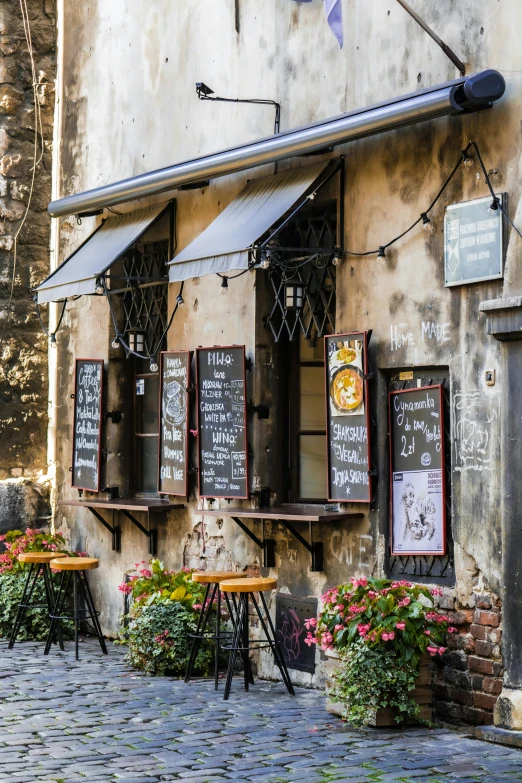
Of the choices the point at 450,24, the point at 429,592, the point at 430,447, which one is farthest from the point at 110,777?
the point at 450,24

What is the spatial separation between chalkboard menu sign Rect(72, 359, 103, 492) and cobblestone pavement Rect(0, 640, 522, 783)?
107 inches

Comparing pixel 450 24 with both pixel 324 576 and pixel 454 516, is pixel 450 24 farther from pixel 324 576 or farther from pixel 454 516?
pixel 324 576

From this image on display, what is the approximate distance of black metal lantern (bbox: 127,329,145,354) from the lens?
10.3 m

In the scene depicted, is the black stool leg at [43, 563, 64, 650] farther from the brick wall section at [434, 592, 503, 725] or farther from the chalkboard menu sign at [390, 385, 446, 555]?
the brick wall section at [434, 592, 503, 725]

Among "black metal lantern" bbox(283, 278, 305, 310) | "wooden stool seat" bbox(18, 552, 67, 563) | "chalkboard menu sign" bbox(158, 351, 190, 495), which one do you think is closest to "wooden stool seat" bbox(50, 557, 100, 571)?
"wooden stool seat" bbox(18, 552, 67, 563)

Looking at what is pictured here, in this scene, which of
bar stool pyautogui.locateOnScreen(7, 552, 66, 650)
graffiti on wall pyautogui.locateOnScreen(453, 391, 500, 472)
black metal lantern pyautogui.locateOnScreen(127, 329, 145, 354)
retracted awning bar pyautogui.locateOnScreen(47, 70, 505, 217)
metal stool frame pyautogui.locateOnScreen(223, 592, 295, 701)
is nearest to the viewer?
retracted awning bar pyautogui.locateOnScreen(47, 70, 505, 217)

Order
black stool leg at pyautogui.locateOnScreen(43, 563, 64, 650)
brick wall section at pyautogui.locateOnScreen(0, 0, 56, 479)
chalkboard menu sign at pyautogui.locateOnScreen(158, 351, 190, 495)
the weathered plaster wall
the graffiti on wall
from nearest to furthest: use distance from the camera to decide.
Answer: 1. the graffiti on wall
2. the weathered plaster wall
3. chalkboard menu sign at pyautogui.locateOnScreen(158, 351, 190, 495)
4. black stool leg at pyautogui.locateOnScreen(43, 563, 64, 650)
5. brick wall section at pyautogui.locateOnScreen(0, 0, 56, 479)

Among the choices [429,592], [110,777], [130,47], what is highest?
[130,47]

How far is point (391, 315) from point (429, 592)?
173 cm

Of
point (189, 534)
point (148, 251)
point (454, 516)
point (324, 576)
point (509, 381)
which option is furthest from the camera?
point (148, 251)

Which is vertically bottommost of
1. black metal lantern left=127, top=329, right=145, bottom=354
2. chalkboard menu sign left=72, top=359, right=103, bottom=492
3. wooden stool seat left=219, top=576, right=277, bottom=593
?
wooden stool seat left=219, top=576, right=277, bottom=593

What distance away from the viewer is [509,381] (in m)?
6.62

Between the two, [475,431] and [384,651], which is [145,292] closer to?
[475,431]

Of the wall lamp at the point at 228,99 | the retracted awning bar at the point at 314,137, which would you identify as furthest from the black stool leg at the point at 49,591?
the wall lamp at the point at 228,99
